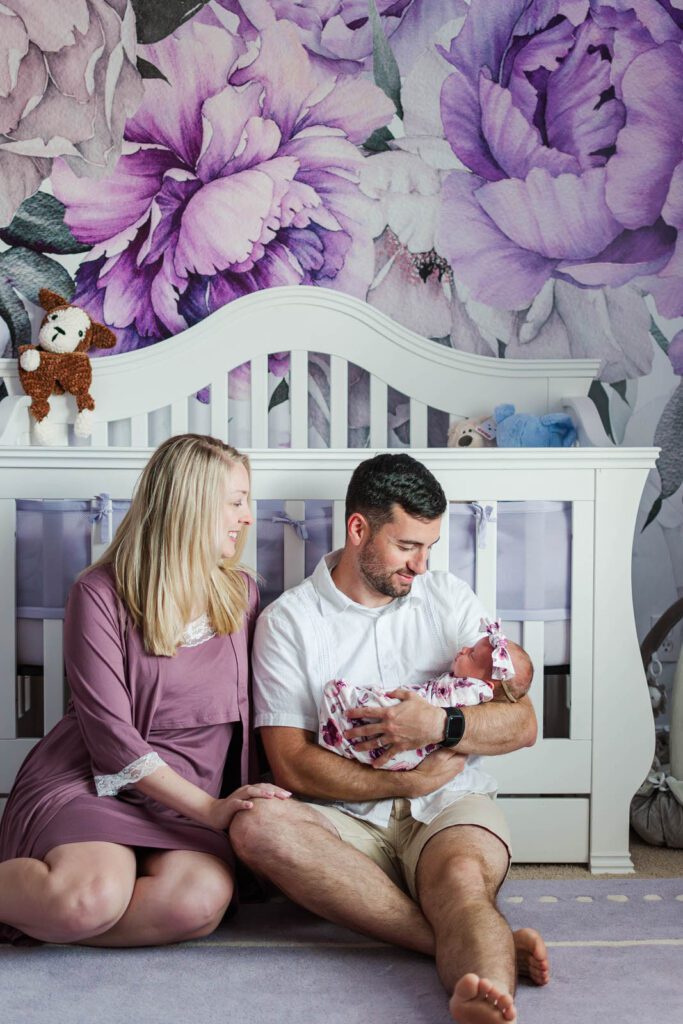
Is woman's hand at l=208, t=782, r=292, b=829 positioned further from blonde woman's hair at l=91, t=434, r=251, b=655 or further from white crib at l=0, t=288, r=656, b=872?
white crib at l=0, t=288, r=656, b=872

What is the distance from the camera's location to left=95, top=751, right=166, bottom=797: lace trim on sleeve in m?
1.61

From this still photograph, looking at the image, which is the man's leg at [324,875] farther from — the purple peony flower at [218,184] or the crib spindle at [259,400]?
the purple peony flower at [218,184]

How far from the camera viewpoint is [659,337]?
→ 8.66 ft

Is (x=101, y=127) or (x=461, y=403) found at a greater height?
(x=101, y=127)

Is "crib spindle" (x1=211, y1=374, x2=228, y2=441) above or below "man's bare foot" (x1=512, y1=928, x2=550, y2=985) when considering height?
above

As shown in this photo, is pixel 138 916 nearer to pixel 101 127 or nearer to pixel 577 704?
pixel 577 704

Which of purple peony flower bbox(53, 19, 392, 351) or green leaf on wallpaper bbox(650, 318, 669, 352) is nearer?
purple peony flower bbox(53, 19, 392, 351)

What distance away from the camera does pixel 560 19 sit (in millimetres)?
2559

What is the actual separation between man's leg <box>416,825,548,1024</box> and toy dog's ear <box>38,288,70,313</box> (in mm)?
1522

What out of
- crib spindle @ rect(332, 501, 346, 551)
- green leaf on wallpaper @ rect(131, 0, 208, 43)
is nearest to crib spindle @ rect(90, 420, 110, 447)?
crib spindle @ rect(332, 501, 346, 551)

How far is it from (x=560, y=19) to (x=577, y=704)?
1.65 meters

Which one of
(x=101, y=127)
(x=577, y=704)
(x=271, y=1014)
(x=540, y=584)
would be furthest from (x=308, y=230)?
(x=271, y=1014)

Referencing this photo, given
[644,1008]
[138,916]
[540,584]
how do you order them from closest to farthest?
1. [644,1008]
2. [138,916]
3. [540,584]

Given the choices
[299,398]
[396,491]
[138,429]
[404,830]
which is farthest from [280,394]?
[404,830]
